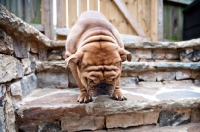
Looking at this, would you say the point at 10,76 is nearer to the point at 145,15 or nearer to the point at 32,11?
the point at 32,11

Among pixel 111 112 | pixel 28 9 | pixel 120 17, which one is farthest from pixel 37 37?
pixel 120 17

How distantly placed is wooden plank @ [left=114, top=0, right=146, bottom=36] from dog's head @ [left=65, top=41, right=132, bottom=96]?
2.36 m

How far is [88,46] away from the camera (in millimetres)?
1119

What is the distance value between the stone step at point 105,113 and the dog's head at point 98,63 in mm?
175

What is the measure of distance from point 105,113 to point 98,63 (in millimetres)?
425

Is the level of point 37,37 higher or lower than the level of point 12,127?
higher

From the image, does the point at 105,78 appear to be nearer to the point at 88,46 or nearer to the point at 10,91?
the point at 88,46

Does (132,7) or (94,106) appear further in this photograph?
(132,7)

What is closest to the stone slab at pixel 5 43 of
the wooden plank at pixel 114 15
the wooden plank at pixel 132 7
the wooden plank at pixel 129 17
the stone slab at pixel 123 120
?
the stone slab at pixel 123 120

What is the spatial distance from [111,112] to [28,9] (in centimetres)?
256

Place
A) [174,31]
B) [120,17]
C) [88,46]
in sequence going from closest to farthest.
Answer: [88,46], [120,17], [174,31]

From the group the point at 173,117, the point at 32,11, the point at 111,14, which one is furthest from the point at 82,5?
the point at 173,117

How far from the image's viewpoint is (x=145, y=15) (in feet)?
11.0

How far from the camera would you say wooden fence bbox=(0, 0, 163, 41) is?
2668 mm
